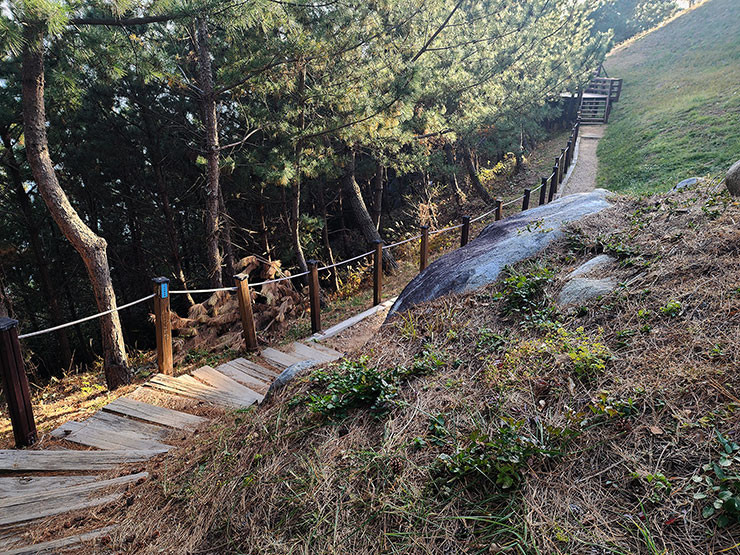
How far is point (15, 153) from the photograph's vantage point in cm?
1066

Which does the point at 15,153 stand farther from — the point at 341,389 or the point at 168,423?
the point at 341,389

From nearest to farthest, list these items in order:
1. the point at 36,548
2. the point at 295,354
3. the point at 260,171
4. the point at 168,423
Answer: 1. the point at 36,548
2. the point at 168,423
3. the point at 295,354
4. the point at 260,171

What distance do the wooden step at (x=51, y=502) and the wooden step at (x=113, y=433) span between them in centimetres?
75

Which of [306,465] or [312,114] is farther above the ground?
[312,114]

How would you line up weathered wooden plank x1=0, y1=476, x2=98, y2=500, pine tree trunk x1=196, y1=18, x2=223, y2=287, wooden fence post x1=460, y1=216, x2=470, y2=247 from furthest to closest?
wooden fence post x1=460, y1=216, x2=470, y2=247 < pine tree trunk x1=196, y1=18, x2=223, y2=287 < weathered wooden plank x1=0, y1=476, x2=98, y2=500

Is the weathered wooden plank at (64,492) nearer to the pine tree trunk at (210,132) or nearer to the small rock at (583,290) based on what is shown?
the small rock at (583,290)

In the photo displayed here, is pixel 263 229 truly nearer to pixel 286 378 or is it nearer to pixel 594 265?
pixel 286 378

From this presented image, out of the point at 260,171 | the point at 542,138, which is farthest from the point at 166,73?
the point at 542,138

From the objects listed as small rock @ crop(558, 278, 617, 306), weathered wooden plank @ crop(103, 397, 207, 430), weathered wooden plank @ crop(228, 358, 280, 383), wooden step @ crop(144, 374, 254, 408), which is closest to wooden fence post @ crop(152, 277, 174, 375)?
wooden step @ crop(144, 374, 254, 408)

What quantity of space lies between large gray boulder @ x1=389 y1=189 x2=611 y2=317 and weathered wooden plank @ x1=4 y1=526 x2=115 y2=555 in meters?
3.42

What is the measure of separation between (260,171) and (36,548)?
7326mm

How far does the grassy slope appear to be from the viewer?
418 inches

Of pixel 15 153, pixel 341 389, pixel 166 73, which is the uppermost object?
pixel 166 73

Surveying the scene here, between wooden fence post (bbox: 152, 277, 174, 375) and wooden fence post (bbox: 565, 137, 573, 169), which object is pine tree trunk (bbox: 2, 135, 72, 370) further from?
wooden fence post (bbox: 565, 137, 573, 169)
